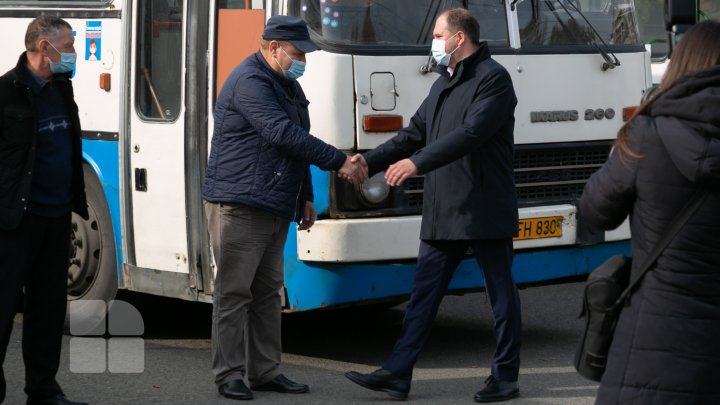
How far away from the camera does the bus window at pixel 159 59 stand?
Result: 24.6 ft

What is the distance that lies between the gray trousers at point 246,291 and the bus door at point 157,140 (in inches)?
38.7

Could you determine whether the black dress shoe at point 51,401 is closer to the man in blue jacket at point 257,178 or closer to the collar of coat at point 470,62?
→ the man in blue jacket at point 257,178

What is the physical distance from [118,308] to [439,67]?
2849mm

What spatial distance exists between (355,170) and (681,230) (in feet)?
9.15

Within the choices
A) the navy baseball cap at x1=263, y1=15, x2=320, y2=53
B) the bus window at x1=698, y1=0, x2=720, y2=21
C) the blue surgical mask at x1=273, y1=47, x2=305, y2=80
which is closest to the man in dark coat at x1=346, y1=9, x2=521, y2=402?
the blue surgical mask at x1=273, y1=47, x2=305, y2=80

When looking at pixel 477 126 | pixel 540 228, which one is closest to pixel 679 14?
pixel 540 228

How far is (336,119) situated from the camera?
6.80 m

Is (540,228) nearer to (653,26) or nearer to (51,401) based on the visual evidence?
(51,401)

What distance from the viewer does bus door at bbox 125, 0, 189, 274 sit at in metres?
7.44

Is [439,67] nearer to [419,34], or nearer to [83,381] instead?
[419,34]

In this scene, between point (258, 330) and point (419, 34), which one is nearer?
point (258, 330)

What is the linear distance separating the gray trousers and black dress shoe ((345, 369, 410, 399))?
47 centimetres

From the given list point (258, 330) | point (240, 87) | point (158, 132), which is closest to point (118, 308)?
point (158, 132)

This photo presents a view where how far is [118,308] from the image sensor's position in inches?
325
